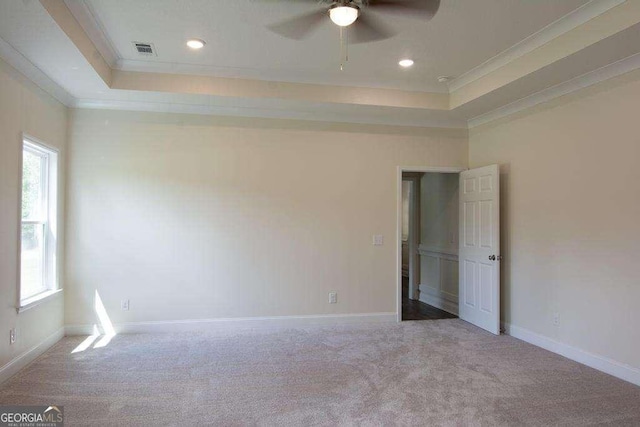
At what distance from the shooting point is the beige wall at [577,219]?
333cm

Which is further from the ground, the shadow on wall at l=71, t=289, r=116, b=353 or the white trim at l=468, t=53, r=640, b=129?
the white trim at l=468, t=53, r=640, b=129

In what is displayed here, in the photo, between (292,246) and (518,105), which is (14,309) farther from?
(518,105)

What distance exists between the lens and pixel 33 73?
352 centimetres

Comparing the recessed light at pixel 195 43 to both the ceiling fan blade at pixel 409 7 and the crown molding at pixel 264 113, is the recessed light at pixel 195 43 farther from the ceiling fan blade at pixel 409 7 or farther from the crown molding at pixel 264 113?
the ceiling fan blade at pixel 409 7

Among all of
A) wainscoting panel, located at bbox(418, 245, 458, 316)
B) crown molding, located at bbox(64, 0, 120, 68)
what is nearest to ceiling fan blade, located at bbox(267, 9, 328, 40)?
crown molding, located at bbox(64, 0, 120, 68)

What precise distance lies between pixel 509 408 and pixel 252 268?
300 cm

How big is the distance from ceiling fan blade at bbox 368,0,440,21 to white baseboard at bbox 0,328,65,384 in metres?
3.78

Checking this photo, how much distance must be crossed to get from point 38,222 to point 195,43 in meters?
2.37

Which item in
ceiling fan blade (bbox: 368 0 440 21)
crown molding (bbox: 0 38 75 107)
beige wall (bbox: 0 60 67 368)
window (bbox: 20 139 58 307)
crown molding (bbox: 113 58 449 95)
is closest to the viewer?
ceiling fan blade (bbox: 368 0 440 21)

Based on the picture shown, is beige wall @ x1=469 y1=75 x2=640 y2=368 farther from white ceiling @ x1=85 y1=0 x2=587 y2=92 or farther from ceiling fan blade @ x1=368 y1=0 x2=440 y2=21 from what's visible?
ceiling fan blade @ x1=368 y1=0 x2=440 y2=21

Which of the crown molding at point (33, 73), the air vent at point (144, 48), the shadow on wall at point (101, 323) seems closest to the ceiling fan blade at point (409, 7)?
the air vent at point (144, 48)

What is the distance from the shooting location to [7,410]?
274 centimetres

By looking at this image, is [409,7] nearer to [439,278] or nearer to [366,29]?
[366,29]

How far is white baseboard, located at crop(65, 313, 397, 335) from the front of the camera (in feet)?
14.9
